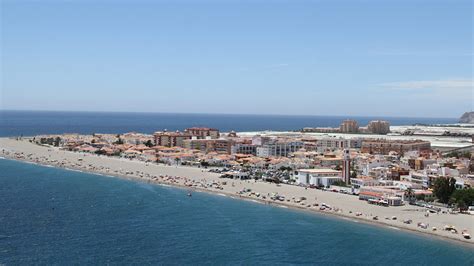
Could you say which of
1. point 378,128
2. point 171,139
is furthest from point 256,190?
point 378,128

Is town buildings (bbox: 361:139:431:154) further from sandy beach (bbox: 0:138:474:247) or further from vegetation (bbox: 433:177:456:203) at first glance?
vegetation (bbox: 433:177:456:203)

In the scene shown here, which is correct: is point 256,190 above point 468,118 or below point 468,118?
below

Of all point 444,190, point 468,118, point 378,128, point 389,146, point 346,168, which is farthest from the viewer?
point 468,118

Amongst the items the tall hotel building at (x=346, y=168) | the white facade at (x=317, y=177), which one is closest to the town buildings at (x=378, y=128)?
the white facade at (x=317, y=177)

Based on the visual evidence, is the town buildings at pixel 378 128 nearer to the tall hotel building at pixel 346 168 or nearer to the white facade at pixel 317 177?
the white facade at pixel 317 177

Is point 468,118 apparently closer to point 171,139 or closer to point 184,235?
point 171,139

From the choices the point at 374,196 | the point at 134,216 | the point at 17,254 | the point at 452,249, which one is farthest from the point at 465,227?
the point at 17,254
